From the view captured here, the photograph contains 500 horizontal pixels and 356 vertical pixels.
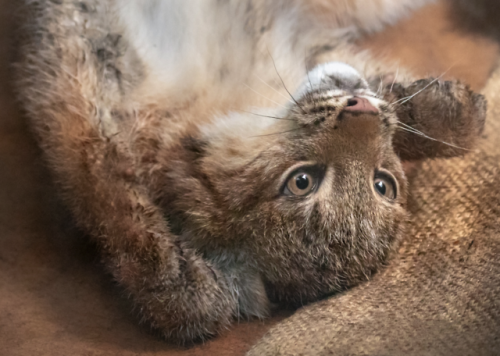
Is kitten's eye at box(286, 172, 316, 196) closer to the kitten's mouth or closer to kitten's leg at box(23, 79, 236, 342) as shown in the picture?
the kitten's mouth

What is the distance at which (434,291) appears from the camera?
70.9 inches

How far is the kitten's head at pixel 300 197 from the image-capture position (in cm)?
180

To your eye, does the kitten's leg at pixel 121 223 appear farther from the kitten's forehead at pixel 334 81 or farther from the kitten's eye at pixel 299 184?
the kitten's forehead at pixel 334 81

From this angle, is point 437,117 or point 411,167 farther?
point 411,167

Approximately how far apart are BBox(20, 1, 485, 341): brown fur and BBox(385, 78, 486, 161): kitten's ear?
38cm

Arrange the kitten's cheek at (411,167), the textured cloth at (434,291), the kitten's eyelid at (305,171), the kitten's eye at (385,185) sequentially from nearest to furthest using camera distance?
1. the textured cloth at (434,291)
2. the kitten's eyelid at (305,171)
3. the kitten's eye at (385,185)
4. the kitten's cheek at (411,167)

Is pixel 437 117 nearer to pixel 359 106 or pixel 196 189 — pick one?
pixel 359 106

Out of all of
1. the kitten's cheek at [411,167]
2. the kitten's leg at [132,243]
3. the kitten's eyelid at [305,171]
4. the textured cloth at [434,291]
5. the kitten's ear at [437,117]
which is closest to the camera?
the textured cloth at [434,291]

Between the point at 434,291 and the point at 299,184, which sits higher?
the point at 299,184

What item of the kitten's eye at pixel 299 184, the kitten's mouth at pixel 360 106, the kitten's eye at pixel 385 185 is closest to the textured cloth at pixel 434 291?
the kitten's eye at pixel 385 185

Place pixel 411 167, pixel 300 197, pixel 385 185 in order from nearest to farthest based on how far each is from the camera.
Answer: pixel 300 197
pixel 385 185
pixel 411 167

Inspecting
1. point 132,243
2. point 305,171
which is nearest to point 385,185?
point 305,171

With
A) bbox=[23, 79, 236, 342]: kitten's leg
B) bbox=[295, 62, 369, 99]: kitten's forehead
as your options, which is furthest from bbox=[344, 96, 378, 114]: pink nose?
bbox=[23, 79, 236, 342]: kitten's leg

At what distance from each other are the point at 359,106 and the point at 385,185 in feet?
1.35
